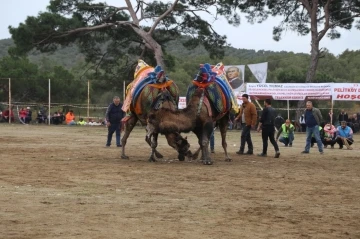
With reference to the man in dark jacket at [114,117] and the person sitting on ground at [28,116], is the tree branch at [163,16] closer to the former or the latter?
the person sitting on ground at [28,116]

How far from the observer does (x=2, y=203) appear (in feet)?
32.9

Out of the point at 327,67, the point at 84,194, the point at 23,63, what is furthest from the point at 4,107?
the point at 327,67

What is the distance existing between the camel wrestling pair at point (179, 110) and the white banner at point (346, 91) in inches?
811

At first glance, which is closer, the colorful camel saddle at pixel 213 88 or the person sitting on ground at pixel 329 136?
the colorful camel saddle at pixel 213 88

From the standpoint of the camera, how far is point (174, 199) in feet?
35.5

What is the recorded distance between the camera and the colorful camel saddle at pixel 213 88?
1723 centimetres

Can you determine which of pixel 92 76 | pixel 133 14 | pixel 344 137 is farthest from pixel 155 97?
pixel 92 76

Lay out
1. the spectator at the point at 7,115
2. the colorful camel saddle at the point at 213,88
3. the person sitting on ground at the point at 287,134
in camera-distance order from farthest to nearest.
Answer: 1. the spectator at the point at 7,115
2. the person sitting on ground at the point at 287,134
3. the colorful camel saddle at the point at 213,88

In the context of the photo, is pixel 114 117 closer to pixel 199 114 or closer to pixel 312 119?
pixel 312 119

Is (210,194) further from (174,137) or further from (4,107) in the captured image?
(4,107)

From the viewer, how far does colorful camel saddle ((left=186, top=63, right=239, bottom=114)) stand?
17.2m

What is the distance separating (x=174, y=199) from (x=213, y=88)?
22.4 ft

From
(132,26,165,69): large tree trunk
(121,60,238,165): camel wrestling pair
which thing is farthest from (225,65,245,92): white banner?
(121,60,238,165): camel wrestling pair

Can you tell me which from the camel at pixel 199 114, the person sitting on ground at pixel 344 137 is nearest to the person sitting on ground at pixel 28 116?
the person sitting on ground at pixel 344 137
